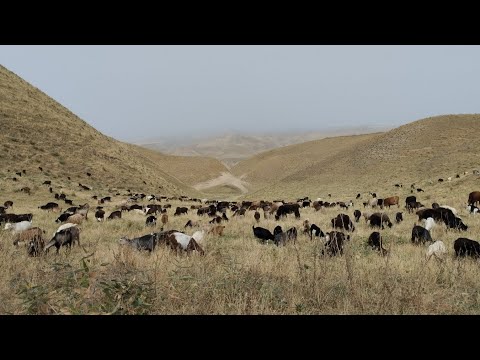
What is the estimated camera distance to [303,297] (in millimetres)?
4500

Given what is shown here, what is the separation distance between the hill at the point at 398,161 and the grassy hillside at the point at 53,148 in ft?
82.1

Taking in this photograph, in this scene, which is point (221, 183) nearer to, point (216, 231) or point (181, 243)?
point (216, 231)

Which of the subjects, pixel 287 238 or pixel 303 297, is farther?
pixel 287 238

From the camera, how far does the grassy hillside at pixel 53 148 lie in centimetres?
4179

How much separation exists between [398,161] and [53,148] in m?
52.5

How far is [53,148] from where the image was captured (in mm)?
48562

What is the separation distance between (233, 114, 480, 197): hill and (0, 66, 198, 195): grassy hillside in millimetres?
25027

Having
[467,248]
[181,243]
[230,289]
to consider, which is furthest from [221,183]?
[230,289]

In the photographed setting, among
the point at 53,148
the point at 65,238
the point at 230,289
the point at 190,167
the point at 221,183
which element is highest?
the point at 190,167

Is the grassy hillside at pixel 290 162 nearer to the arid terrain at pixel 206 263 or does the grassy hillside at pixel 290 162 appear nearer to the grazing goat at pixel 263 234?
the arid terrain at pixel 206 263
